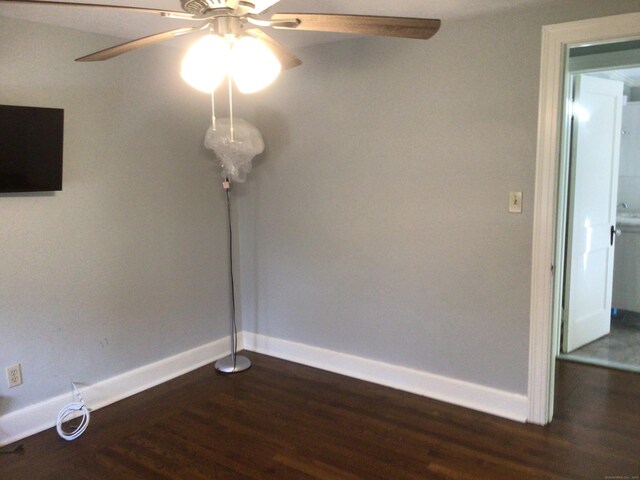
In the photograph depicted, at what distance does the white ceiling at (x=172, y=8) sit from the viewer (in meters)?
2.44

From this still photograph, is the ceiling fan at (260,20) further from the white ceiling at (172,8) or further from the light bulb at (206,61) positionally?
the white ceiling at (172,8)

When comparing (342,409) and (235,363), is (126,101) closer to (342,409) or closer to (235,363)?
(235,363)

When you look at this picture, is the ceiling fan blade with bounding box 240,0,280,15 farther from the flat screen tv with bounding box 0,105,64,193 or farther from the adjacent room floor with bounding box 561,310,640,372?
the adjacent room floor with bounding box 561,310,640,372

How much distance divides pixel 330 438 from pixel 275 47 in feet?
6.47

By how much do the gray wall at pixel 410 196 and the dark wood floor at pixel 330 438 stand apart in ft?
1.17

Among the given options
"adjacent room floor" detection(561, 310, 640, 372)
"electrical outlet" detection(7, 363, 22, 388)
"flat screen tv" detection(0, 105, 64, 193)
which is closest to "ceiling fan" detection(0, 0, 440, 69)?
"flat screen tv" detection(0, 105, 64, 193)

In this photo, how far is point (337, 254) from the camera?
11.5ft

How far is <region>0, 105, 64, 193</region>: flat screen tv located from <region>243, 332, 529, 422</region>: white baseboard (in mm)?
1941

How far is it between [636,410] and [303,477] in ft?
6.64

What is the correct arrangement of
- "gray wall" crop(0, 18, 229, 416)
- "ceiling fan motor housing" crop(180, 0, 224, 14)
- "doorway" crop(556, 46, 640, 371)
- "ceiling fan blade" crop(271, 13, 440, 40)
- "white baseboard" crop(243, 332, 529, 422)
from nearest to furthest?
1. "ceiling fan motor housing" crop(180, 0, 224, 14)
2. "ceiling fan blade" crop(271, 13, 440, 40)
3. "gray wall" crop(0, 18, 229, 416)
4. "white baseboard" crop(243, 332, 529, 422)
5. "doorway" crop(556, 46, 640, 371)

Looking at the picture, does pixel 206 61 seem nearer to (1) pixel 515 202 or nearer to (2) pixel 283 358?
(1) pixel 515 202

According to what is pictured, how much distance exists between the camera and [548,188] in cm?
262

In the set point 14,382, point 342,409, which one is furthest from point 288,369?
point 14,382

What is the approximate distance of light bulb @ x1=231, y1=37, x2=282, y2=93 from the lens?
1.79 meters
